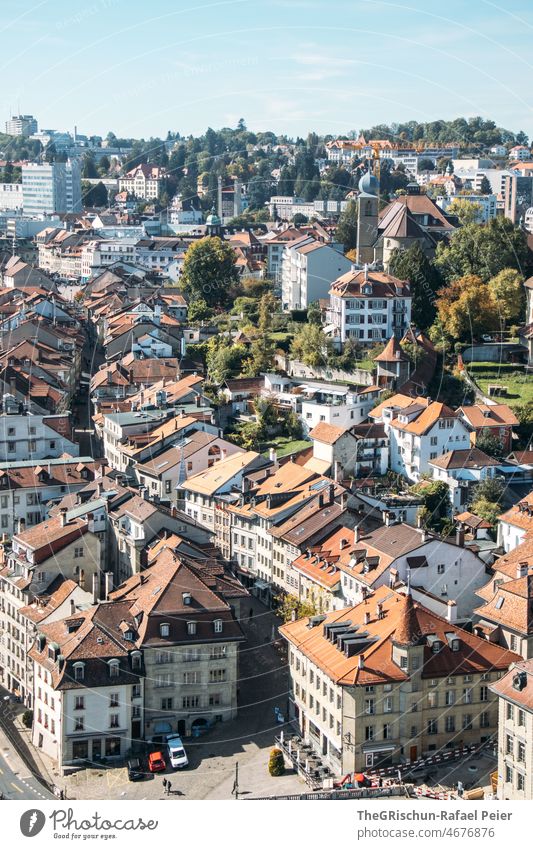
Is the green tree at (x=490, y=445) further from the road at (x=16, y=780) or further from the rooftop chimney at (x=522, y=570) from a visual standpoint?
the road at (x=16, y=780)

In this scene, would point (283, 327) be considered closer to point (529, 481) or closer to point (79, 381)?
point (79, 381)

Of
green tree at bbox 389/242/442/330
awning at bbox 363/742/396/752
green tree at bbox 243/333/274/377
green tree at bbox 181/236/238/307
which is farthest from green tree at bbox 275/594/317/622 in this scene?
green tree at bbox 181/236/238/307

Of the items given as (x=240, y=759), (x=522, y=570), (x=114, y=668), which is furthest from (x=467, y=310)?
(x=240, y=759)

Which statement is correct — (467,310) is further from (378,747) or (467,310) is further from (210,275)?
(378,747)

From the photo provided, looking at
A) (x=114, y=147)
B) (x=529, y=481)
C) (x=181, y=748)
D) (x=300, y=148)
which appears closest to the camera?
(x=181, y=748)

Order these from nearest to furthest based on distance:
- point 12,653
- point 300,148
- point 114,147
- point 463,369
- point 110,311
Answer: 1. point 12,653
2. point 463,369
3. point 110,311
4. point 300,148
5. point 114,147

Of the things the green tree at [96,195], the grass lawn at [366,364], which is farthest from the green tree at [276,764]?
the green tree at [96,195]

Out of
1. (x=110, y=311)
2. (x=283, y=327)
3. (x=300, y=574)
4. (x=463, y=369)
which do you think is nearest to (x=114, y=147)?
(x=110, y=311)
